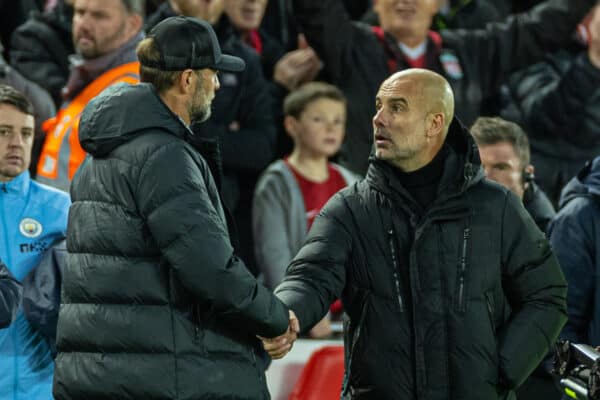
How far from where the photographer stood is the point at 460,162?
14.0 feet

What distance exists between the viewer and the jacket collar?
188 inches

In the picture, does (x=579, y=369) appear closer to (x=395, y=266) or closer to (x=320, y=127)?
(x=395, y=266)

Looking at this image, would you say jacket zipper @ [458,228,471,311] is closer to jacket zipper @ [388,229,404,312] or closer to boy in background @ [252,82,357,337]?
jacket zipper @ [388,229,404,312]

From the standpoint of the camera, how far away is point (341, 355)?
5832mm

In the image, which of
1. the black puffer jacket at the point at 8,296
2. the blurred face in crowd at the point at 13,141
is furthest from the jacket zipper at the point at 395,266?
the blurred face in crowd at the point at 13,141

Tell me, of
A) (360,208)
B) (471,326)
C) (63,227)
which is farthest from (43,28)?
(471,326)

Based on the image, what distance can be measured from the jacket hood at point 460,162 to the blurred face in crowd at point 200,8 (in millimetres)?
2671

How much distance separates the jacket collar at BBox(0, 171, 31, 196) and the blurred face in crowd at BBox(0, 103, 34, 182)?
0.08 ft

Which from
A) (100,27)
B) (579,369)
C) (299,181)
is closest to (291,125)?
(299,181)

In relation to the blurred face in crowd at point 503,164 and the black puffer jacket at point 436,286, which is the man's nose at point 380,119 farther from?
the blurred face in crowd at point 503,164

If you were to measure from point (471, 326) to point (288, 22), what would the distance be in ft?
13.9

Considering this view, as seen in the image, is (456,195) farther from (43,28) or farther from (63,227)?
(43,28)

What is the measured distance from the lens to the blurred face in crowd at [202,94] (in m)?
3.98

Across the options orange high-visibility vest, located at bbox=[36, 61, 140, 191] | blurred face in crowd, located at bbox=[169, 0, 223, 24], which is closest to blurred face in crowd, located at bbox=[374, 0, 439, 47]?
blurred face in crowd, located at bbox=[169, 0, 223, 24]
